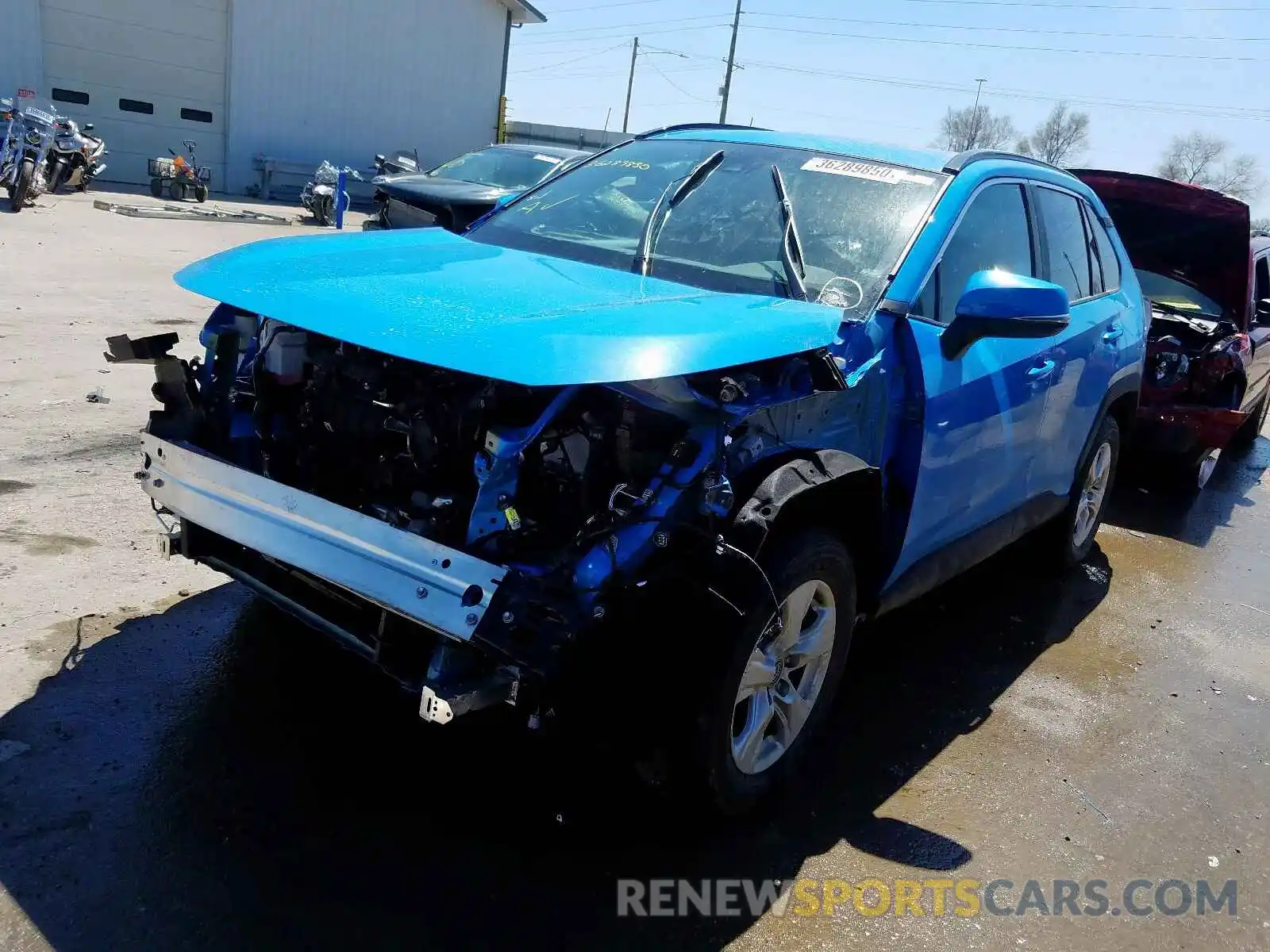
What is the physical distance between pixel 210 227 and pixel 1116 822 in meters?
16.1

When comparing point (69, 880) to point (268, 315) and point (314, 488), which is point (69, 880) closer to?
point (314, 488)

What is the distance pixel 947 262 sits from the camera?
362 centimetres

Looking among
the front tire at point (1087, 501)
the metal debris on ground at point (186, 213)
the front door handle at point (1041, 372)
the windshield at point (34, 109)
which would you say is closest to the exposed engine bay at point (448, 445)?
the front door handle at point (1041, 372)

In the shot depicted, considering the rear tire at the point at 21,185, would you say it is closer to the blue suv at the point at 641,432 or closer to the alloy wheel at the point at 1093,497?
the blue suv at the point at 641,432

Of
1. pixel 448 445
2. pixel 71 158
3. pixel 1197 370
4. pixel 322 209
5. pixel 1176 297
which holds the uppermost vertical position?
pixel 1176 297

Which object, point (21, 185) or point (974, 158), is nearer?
point (974, 158)

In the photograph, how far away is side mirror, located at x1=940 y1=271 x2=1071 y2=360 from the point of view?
125 inches

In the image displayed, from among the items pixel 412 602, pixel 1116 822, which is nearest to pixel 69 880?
pixel 412 602

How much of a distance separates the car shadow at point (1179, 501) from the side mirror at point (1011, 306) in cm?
424

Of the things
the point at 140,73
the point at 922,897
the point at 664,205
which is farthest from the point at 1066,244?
the point at 140,73

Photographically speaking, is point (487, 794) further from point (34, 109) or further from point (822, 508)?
point (34, 109)

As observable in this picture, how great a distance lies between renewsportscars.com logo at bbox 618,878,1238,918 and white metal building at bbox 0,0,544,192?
855 inches

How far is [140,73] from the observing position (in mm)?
21266

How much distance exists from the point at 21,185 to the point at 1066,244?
48.9ft
